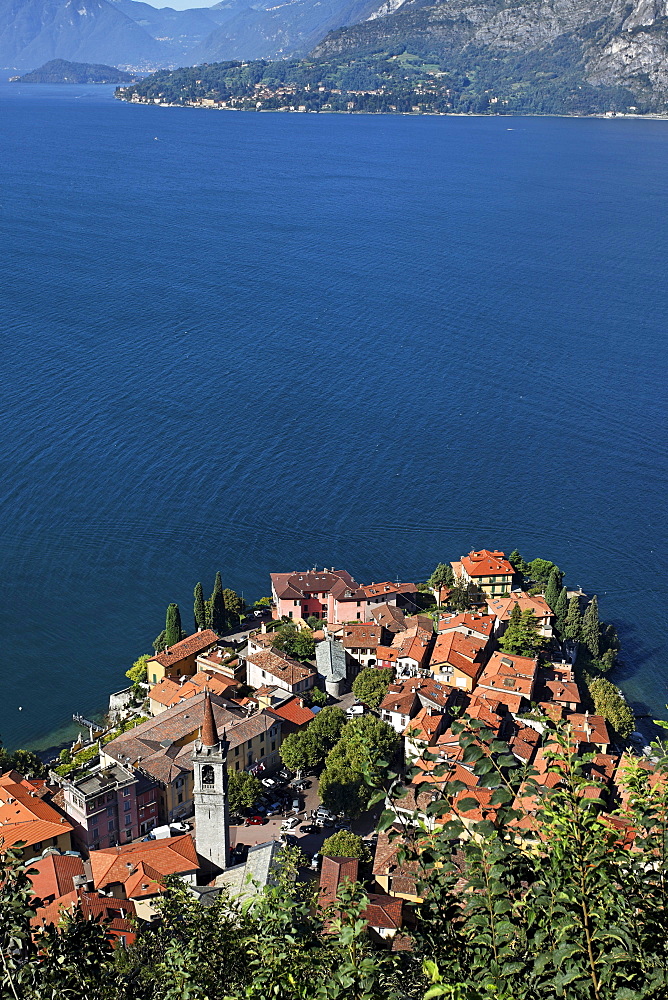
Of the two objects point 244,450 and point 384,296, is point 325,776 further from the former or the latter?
point 384,296

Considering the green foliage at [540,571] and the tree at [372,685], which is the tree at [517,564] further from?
the tree at [372,685]

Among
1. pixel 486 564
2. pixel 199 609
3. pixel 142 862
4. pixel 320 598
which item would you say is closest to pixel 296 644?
pixel 320 598

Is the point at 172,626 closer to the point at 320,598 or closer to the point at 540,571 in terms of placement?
the point at 320,598

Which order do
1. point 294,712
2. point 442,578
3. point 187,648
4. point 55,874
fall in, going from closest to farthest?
point 55,874, point 294,712, point 187,648, point 442,578

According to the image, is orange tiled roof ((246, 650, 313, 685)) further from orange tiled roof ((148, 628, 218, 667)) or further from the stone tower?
the stone tower

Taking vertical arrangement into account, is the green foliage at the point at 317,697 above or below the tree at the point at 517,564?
below

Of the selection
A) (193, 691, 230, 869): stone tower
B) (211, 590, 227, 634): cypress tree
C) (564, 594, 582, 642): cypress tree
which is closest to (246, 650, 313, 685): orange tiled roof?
(211, 590, 227, 634): cypress tree

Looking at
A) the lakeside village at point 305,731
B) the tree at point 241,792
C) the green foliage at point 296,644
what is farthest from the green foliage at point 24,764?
the green foliage at point 296,644
